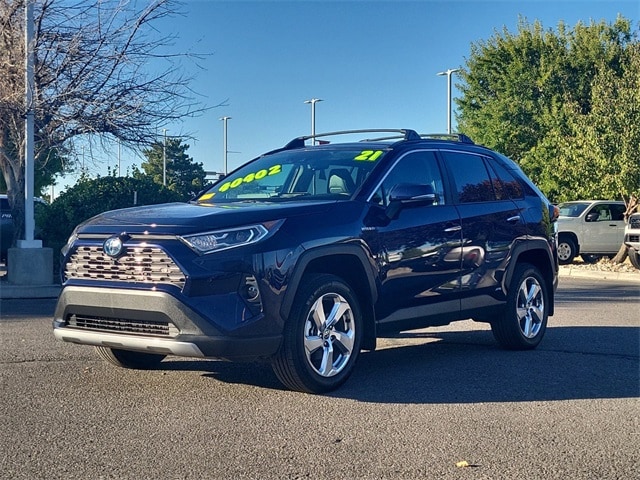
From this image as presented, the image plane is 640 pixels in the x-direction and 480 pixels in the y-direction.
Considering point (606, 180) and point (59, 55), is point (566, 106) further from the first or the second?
point (59, 55)

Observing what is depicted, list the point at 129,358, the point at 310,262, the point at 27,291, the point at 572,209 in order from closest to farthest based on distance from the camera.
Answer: the point at 310,262
the point at 129,358
the point at 27,291
the point at 572,209

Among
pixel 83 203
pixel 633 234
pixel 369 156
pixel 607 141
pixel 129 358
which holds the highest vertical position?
pixel 607 141

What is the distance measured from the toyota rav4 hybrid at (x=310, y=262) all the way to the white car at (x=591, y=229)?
14265 mm

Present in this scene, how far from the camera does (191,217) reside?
5582 millimetres

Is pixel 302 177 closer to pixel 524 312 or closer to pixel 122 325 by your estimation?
pixel 122 325

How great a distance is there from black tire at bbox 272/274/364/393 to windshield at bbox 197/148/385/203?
84cm

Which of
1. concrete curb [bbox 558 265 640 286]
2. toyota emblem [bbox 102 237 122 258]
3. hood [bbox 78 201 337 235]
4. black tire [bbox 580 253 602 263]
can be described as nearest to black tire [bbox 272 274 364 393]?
hood [bbox 78 201 337 235]

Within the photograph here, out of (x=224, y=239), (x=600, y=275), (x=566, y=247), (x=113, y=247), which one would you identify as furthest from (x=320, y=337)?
(x=566, y=247)

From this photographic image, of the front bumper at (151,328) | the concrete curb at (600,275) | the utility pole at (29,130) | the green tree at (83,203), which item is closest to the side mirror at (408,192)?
the front bumper at (151,328)

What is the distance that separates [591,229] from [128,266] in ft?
59.5

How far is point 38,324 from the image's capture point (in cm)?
945

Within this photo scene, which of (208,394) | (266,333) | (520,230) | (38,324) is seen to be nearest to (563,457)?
(266,333)

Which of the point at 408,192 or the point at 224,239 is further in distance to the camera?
the point at 408,192

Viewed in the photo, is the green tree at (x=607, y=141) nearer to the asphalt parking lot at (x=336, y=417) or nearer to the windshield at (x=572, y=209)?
the windshield at (x=572, y=209)
